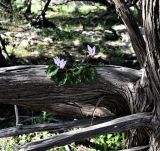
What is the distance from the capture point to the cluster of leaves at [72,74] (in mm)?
3119

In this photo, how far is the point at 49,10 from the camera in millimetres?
9859

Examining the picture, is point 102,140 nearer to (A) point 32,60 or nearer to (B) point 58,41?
(A) point 32,60

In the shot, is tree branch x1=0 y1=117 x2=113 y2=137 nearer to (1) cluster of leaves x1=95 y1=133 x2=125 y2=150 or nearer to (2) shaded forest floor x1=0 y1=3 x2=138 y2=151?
(1) cluster of leaves x1=95 y1=133 x2=125 y2=150

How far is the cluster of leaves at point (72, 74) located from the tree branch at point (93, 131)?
38cm

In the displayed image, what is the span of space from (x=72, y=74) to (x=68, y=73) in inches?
1.3

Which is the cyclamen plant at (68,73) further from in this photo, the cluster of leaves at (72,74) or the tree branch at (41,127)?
the tree branch at (41,127)

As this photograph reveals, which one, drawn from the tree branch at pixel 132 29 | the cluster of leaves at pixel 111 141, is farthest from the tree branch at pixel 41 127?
the cluster of leaves at pixel 111 141

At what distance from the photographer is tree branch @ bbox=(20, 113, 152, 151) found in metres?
2.81

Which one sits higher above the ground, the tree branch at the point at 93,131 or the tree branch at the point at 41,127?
the tree branch at the point at 93,131

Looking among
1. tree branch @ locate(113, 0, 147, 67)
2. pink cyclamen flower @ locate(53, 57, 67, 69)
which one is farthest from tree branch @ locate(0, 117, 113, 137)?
tree branch @ locate(113, 0, 147, 67)

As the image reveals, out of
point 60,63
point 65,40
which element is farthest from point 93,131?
point 65,40

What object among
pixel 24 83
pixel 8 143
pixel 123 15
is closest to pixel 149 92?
pixel 123 15

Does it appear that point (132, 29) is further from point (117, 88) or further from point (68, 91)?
point (68, 91)

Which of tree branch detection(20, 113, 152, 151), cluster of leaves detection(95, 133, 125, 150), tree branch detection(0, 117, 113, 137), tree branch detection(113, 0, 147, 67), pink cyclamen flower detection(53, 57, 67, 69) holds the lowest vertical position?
cluster of leaves detection(95, 133, 125, 150)
